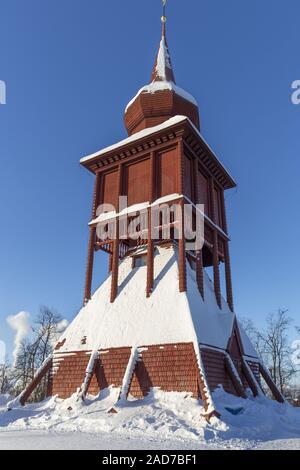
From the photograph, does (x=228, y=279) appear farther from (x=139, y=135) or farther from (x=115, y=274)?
(x=139, y=135)

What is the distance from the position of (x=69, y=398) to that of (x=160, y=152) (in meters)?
15.3

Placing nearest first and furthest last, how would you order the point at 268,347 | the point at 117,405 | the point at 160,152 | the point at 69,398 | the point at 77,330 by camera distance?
the point at 117,405 < the point at 69,398 < the point at 77,330 < the point at 160,152 < the point at 268,347

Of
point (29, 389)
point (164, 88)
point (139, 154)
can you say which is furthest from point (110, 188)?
point (29, 389)

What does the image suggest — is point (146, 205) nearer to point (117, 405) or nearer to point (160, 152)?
point (160, 152)

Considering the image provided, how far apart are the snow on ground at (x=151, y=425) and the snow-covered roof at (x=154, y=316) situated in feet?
8.25

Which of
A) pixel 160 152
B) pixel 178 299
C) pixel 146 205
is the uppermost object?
pixel 160 152

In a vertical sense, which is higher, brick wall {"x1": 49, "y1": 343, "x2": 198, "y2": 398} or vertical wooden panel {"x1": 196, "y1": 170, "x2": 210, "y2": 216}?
vertical wooden panel {"x1": 196, "y1": 170, "x2": 210, "y2": 216}

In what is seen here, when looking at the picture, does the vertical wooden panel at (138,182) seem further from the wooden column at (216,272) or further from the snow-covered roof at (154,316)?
the wooden column at (216,272)

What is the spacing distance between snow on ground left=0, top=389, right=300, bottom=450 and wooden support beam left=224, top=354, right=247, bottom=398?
652mm

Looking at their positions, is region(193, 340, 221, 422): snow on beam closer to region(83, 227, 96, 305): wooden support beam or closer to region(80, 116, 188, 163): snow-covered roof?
region(83, 227, 96, 305): wooden support beam

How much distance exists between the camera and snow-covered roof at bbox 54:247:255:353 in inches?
705

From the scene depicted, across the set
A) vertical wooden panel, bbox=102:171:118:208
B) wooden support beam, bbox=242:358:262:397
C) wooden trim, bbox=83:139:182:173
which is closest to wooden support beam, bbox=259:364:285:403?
wooden support beam, bbox=242:358:262:397

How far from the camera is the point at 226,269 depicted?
1004 inches
